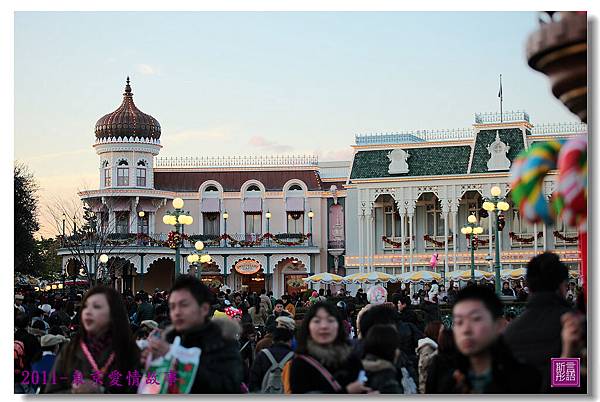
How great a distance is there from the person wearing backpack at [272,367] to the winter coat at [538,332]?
9.70ft

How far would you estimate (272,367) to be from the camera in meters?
9.26

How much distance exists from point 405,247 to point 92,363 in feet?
125

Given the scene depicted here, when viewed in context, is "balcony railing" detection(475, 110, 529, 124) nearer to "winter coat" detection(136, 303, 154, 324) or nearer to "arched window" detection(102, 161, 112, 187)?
"arched window" detection(102, 161, 112, 187)

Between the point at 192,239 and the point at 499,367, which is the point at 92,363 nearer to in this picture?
the point at 499,367

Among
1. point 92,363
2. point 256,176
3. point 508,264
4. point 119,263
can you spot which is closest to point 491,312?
point 92,363

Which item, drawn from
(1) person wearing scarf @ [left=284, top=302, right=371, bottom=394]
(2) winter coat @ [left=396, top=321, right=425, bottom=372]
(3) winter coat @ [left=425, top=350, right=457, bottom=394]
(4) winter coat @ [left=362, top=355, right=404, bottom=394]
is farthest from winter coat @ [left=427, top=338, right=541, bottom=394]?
(2) winter coat @ [left=396, top=321, right=425, bottom=372]

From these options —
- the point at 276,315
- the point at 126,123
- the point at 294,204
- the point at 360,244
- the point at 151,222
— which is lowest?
the point at 276,315

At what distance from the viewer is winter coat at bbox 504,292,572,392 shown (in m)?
6.30

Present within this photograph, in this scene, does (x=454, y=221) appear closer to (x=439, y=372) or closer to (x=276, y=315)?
(x=276, y=315)

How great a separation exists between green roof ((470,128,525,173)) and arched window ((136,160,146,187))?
14.4m

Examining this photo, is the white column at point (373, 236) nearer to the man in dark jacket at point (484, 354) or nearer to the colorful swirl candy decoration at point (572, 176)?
the man in dark jacket at point (484, 354)

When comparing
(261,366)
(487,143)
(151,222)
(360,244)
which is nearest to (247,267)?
(151,222)

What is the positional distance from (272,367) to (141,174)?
3913 cm
